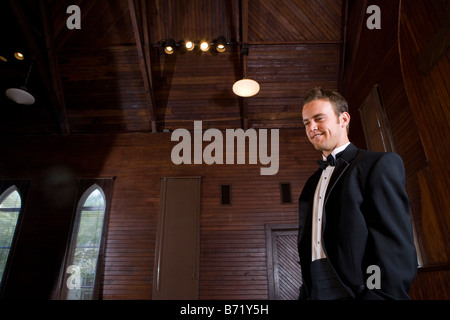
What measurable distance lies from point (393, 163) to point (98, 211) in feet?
25.7

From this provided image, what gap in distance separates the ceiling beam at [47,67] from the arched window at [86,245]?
87.1 inches

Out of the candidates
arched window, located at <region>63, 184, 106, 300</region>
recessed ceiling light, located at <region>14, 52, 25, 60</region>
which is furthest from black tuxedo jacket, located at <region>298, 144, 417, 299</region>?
recessed ceiling light, located at <region>14, 52, 25, 60</region>

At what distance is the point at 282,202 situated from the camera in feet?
25.2

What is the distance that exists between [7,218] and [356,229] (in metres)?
9.14

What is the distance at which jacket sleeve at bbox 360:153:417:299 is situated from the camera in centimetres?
105

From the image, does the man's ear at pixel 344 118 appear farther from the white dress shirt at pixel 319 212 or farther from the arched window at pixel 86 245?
the arched window at pixel 86 245

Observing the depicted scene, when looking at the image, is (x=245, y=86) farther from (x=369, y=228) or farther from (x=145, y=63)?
(x=369, y=228)

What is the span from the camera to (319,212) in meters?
1.51

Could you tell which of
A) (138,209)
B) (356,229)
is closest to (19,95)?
(138,209)

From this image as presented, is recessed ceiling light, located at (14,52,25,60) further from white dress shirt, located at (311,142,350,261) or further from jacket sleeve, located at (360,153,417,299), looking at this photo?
jacket sleeve, located at (360,153,417,299)

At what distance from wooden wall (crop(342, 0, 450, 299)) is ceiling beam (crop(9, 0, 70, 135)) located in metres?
7.32

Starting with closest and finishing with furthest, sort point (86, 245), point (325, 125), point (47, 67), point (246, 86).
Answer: point (325, 125) → point (246, 86) → point (86, 245) → point (47, 67)

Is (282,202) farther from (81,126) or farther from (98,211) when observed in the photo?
(81,126)
